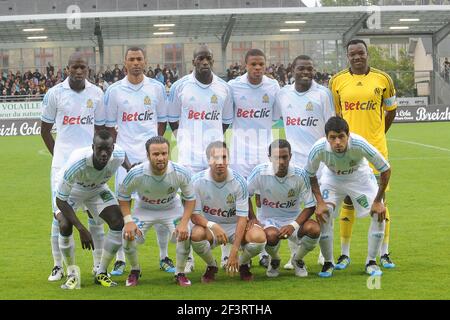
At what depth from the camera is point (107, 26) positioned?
3678cm

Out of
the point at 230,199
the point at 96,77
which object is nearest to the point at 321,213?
the point at 230,199

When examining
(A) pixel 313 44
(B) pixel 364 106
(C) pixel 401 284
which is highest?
(A) pixel 313 44

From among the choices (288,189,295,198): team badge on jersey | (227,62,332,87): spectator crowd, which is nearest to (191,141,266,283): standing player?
(288,189,295,198): team badge on jersey

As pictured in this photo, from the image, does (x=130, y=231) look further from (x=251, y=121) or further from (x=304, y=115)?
(x=304, y=115)

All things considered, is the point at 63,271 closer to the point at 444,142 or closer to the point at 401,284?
the point at 401,284

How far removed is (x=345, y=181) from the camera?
8016 mm

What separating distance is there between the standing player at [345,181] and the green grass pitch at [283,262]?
30cm

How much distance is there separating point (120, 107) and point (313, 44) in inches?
1287

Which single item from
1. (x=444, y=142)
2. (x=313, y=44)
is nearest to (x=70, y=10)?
(x=313, y=44)

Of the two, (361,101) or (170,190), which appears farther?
(361,101)

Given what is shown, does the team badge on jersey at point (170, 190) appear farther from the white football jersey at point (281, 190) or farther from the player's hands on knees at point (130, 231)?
the white football jersey at point (281, 190)

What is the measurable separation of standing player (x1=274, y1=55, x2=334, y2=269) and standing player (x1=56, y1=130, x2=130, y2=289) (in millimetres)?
1771

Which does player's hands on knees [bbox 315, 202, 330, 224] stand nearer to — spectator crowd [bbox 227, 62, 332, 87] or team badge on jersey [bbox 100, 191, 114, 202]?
team badge on jersey [bbox 100, 191, 114, 202]

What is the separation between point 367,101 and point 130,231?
8.70 ft
